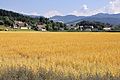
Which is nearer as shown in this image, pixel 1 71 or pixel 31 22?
pixel 1 71

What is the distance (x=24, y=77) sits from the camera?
914cm

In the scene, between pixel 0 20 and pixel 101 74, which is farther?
pixel 0 20

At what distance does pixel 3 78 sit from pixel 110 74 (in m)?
3.12

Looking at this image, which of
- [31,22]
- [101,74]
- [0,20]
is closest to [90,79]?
[101,74]

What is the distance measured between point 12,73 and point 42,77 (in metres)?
1.06

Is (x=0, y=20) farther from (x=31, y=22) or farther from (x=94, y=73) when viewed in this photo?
(x=94, y=73)

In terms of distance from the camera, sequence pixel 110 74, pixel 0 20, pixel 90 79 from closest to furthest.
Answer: pixel 90 79
pixel 110 74
pixel 0 20

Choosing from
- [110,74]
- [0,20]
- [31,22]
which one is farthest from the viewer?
[31,22]

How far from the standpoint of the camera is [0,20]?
14288 centimetres

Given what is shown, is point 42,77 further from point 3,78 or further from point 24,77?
point 3,78

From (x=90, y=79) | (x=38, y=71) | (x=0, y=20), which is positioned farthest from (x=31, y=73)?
(x=0, y=20)

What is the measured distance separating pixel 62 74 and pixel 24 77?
48.3 inches

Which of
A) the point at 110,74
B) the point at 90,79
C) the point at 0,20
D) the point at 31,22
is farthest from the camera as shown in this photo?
the point at 31,22

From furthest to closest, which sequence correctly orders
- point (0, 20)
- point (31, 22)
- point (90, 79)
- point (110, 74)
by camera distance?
1. point (31, 22)
2. point (0, 20)
3. point (110, 74)
4. point (90, 79)
